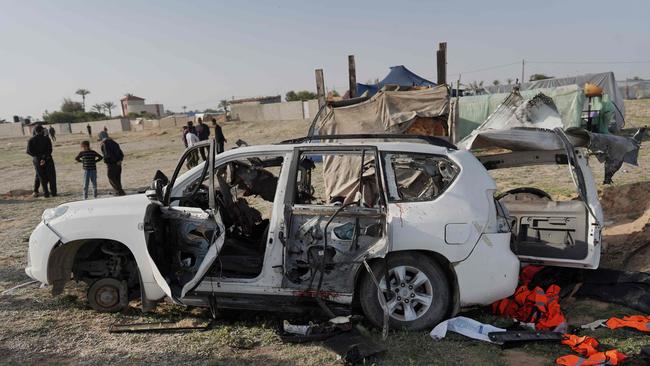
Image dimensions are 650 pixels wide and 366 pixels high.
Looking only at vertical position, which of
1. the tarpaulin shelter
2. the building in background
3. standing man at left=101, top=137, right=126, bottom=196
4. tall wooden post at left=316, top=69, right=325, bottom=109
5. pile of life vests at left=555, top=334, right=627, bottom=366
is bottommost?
pile of life vests at left=555, top=334, right=627, bottom=366

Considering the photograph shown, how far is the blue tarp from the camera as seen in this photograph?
18.2 metres

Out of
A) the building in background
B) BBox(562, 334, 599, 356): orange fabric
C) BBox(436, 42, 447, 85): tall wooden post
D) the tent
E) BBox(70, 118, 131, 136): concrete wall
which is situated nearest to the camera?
BBox(562, 334, 599, 356): orange fabric

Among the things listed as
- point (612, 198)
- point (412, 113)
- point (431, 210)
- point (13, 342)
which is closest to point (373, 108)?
point (412, 113)

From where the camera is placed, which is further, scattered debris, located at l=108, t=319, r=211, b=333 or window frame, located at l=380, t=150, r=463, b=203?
scattered debris, located at l=108, t=319, r=211, b=333

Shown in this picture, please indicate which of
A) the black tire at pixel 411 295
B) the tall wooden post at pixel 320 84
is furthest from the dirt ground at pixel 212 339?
the tall wooden post at pixel 320 84

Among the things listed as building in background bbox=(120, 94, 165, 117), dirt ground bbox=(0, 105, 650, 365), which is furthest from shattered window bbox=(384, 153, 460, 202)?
building in background bbox=(120, 94, 165, 117)

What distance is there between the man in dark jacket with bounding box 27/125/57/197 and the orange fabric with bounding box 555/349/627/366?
13.0 m

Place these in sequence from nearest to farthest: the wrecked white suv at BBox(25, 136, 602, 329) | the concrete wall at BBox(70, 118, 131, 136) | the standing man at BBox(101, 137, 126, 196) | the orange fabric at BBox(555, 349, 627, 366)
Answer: the orange fabric at BBox(555, 349, 627, 366) → the wrecked white suv at BBox(25, 136, 602, 329) → the standing man at BBox(101, 137, 126, 196) → the concrete wall at BBox(70, 118, 131, 136)

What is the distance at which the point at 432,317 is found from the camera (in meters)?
4.16

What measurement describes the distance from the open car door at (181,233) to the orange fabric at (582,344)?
2.92 metres

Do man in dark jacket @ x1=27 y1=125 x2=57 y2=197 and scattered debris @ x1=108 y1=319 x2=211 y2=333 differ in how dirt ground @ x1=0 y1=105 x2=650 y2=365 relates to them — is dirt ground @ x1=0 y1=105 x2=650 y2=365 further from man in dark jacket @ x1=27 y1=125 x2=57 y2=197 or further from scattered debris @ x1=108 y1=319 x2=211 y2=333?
man in dark jacket @ x1=27 y1=125 x2=57 y2=197

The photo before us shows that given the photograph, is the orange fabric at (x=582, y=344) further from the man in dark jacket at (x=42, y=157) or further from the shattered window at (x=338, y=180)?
the man in dark jacket at (x=42, y=157)

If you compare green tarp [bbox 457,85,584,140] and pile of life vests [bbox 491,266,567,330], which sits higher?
green tarp [bbox 457,85,584,140]

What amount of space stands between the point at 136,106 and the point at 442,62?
373 feet
